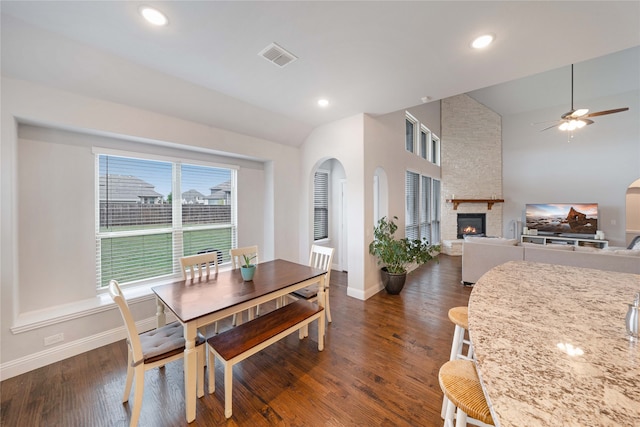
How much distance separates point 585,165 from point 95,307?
447 inches

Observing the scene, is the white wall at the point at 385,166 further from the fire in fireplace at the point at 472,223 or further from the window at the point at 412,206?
the fire in fireplace at the point at 472,223

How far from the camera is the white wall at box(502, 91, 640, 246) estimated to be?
20.7 feet

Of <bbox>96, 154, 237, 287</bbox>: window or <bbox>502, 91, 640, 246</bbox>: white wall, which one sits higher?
<bbox>502, 91, 640, 246</bbox>: white wall

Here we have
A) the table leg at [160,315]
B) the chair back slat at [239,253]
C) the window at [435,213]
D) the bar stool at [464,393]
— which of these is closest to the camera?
the bar stool at [464,393]

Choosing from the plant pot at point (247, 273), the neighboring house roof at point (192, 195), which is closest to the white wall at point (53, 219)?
the neighboring house roof at point (192, 195)

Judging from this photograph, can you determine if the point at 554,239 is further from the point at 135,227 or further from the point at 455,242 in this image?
the point at 135,227

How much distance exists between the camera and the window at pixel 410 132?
18.1ft

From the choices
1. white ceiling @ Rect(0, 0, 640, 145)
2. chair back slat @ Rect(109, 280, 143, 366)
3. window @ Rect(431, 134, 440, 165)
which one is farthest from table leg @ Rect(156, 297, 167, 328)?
window @ Rect(431, 134, 440, 165)

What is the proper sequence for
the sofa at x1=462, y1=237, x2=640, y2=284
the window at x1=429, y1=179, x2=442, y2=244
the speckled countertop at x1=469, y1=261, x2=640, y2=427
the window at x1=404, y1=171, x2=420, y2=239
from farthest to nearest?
the window at x1=429, y1=179, x2=442, y2=244 < the window at x1=404, y1=171, x2=420, y2=239 < the sofa at x1=462, y1=237, x2=640, y2=284 < the speckled countertop at x1=469, y1=261, x2=640, y2=427

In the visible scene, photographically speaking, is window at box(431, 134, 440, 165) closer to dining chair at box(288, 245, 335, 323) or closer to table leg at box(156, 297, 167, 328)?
dining chair at box(288, 245, 335, 323)

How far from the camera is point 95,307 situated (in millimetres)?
2508

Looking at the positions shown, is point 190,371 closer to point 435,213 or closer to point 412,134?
point 412,134

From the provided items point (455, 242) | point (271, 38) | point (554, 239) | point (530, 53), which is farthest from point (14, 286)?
point (554, 239)

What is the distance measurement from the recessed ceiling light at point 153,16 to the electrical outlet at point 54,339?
3.05 meters
